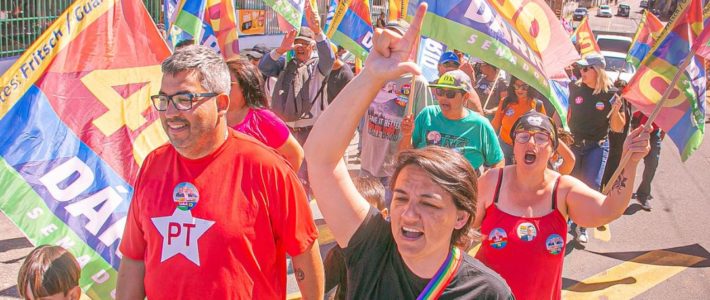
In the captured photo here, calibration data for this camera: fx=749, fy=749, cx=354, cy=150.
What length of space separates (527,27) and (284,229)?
3050 mm

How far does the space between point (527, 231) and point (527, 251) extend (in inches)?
3.9

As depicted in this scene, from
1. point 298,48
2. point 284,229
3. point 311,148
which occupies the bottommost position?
point 298,48

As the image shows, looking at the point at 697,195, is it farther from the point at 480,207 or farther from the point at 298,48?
the point at 480,207

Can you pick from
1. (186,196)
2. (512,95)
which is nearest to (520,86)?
(512,95)

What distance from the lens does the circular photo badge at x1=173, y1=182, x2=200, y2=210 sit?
8.82 feet

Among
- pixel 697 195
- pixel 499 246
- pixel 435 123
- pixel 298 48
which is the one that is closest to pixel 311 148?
pixel 499 246

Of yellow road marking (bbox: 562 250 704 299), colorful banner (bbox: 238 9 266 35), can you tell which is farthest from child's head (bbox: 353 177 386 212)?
colorful banner (bbox: 238 9 266 35)

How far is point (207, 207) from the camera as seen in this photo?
267 cm

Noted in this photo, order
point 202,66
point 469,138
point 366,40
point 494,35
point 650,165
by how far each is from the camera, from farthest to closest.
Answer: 1. point 650,165
2. point 366,40
3. point 469,138
4. point 494,35
5. point 202,66

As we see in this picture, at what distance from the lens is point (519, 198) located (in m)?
3.57

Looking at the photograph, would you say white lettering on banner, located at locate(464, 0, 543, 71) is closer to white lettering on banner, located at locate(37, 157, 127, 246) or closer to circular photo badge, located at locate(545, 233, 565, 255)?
circular photo badge, located at locate(545, 233, 565, 255)

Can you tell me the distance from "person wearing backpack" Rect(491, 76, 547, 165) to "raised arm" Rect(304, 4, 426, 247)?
16.4ft

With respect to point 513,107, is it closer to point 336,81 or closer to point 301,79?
point 336,81

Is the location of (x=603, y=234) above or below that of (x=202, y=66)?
below
